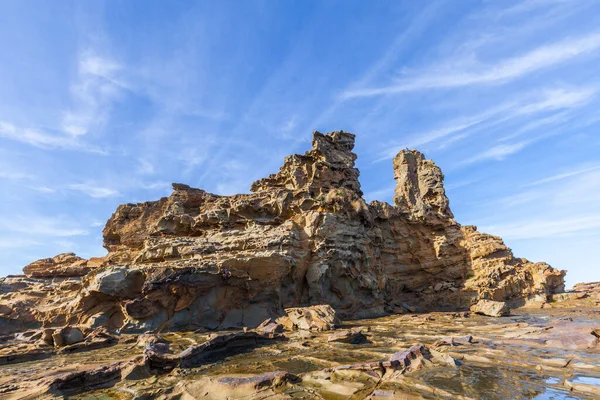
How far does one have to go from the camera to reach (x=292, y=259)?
2491cm

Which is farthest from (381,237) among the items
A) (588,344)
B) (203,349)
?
(203,349)

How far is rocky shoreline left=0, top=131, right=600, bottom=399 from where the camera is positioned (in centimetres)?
823

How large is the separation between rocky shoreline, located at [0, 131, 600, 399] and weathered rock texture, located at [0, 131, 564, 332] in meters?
0.14

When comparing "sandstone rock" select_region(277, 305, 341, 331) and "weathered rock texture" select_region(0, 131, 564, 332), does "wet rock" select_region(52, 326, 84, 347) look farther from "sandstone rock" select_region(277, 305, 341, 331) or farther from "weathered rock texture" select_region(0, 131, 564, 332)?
"sandstone rock" select_region(277, 305, 341, 331)

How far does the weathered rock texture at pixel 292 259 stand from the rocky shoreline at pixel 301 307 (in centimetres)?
14

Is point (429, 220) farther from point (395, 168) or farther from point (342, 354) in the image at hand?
point (342, 354)

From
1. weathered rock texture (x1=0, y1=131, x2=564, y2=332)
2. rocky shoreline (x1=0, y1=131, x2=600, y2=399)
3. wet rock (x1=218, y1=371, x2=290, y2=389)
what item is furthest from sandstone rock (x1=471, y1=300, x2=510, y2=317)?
wet rock (x1=218, y1=371, x2=290, y2=389)

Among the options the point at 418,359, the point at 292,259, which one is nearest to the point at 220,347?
the point at 418,359

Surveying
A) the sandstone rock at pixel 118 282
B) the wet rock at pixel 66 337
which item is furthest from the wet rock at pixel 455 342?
the sandstone rock at pixel 118 282

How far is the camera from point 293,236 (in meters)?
26.0

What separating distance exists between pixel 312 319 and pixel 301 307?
4.38 metres

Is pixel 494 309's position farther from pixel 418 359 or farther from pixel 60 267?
pixel 60 267

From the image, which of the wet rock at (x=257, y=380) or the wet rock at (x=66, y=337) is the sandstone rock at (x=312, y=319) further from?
the wet rock at (x=66, y=337)

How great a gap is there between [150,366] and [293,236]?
1691 centimetres
